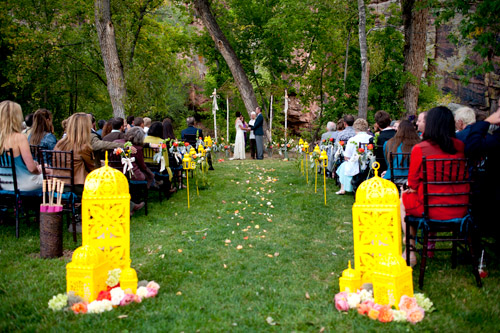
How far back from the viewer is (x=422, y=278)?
3990 mm

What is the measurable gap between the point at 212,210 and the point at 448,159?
449 centimetres

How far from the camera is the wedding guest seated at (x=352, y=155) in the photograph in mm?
8102

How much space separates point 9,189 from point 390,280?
5.26m

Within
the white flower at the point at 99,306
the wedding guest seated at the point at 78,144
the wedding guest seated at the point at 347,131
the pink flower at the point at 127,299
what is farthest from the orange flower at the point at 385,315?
the wedding guest seated at the point at 347,131

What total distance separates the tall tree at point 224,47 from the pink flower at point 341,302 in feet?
47.6

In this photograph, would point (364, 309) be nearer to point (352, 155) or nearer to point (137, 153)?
point (352, 155)

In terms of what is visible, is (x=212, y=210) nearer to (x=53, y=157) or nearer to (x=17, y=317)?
(x=53, y=157)

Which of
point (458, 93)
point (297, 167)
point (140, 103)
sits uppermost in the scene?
point (458, 93)

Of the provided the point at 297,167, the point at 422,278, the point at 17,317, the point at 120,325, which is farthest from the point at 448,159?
the point at 297,167

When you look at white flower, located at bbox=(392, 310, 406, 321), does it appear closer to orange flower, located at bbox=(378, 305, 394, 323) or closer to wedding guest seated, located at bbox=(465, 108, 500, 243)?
orange flower, located at bbox=(378, 305, 394, 323)

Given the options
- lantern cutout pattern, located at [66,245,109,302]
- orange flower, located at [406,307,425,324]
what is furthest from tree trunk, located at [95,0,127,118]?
orange flower, located at [406,307,425,324]

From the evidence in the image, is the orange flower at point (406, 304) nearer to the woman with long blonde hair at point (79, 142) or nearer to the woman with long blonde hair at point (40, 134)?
the woman with long blonde hair at point (79, 142)

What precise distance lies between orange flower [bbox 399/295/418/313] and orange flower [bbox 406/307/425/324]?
1.2 inches

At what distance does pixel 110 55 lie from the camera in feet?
43.6
